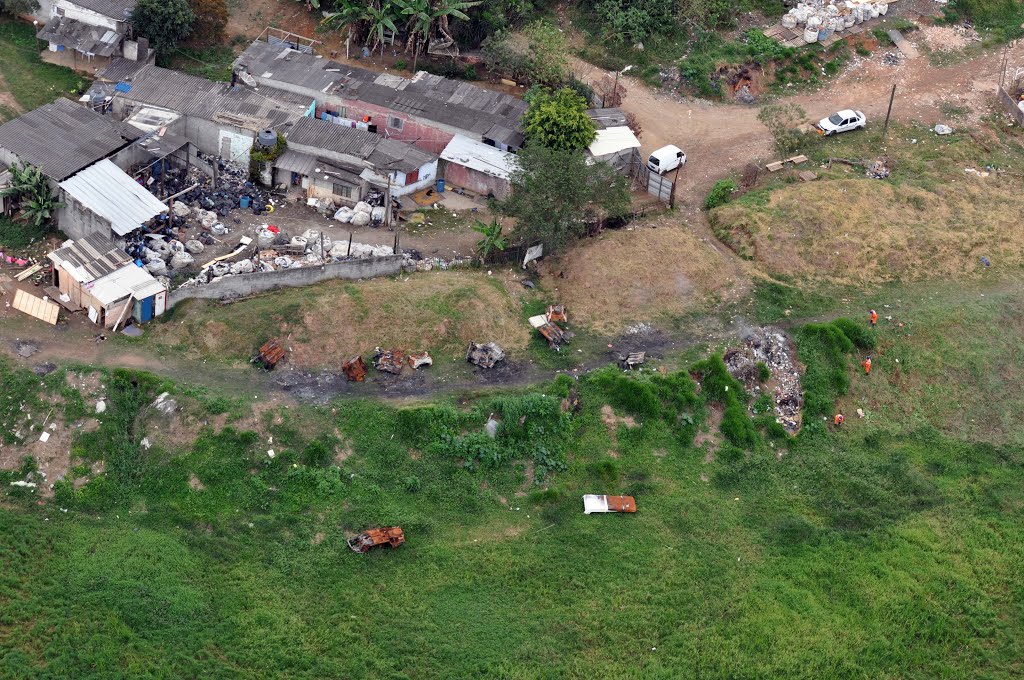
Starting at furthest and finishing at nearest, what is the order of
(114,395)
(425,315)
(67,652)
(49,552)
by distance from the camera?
(425,315)
(114,395)
(49,552)
(67,652)

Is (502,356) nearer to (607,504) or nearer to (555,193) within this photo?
(607,504)

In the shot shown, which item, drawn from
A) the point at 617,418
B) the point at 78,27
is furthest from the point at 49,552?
the point at 78,27

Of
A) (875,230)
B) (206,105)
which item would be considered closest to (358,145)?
(206,105)

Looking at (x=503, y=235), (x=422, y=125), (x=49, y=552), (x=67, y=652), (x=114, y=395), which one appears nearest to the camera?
(x=67, y=652)

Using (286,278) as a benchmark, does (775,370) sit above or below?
above

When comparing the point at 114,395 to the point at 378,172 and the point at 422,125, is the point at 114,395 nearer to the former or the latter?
the point at 378,172
